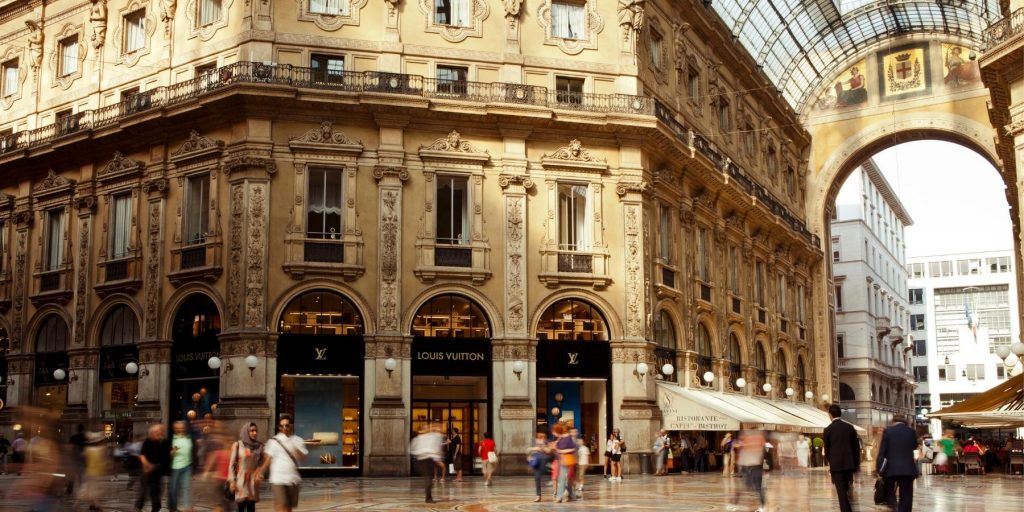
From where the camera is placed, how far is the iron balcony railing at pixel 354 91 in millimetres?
32281

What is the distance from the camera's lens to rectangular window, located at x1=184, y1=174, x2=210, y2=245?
33156mm

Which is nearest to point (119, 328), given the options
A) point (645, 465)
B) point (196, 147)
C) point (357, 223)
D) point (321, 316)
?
point (196, 147)

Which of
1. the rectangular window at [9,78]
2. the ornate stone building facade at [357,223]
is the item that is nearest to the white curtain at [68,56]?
the ornate stone building facade at [357,223]

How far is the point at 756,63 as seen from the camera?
5181 centimetres

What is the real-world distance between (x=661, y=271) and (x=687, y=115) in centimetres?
781

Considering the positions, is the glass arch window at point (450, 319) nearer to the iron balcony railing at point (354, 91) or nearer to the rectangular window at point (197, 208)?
the iron balcony railing at point (354, 91)

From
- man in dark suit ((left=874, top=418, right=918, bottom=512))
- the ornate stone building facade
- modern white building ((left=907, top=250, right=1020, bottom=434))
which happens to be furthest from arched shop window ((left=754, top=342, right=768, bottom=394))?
modern white building ((left=907, top=250, right=1020, bottom=434))

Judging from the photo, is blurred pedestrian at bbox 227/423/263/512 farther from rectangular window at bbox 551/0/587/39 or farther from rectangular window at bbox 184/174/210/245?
rectangular window at bbox 551/0/587/39

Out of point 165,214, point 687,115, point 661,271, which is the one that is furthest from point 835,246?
point 165,214

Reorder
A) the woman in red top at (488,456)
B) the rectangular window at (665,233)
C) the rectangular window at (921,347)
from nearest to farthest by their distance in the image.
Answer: the woman in red top at (488,456) → the rectangular window at (665,233) → the rectangular window at (921,347)

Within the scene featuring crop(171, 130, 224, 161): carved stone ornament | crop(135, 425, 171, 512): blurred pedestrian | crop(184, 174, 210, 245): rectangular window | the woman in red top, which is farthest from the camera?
crop(184, 174, 210, 245): rectangular window

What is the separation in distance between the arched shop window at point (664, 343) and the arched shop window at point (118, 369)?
1639 cm

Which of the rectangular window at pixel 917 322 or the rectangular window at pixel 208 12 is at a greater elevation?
the rectangular window at pixel 208 12

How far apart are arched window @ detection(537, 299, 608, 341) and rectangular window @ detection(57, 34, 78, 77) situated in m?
19.1
